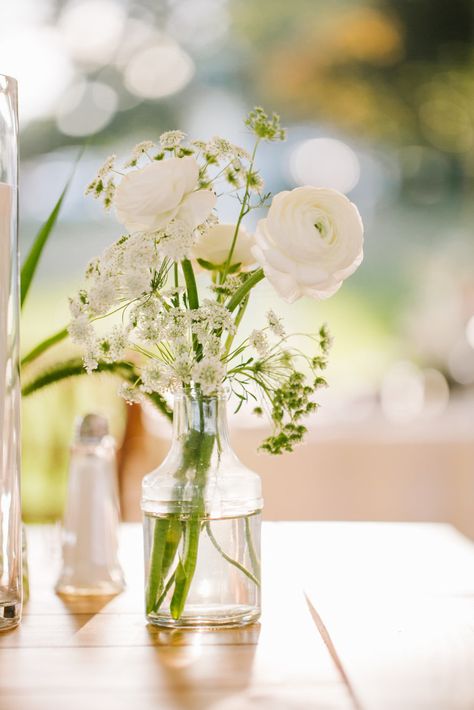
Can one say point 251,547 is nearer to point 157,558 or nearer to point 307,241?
point 157,558

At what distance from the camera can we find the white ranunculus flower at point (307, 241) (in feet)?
2.25

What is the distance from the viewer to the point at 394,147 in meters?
4.65

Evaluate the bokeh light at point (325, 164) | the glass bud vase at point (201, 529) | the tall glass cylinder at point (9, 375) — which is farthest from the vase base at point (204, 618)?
the bokeh light at point (325, 164)

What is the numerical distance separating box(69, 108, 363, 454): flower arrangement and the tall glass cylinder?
0.05 m

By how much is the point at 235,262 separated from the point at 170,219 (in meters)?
0.10

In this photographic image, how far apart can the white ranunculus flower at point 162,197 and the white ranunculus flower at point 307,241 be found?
0.05 m

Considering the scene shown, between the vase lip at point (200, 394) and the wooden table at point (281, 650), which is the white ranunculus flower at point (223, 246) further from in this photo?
the wooden table at point (281, 650)

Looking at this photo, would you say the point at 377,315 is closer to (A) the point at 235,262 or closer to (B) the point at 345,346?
(B) the point at 345,346

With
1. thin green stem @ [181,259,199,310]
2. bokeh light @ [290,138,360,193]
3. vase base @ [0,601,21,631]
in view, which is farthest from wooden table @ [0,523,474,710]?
bokeh light @ [290,138,360,193]

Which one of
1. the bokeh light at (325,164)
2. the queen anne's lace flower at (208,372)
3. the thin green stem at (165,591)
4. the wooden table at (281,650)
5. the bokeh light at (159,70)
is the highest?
the bokeh light at (159,70)

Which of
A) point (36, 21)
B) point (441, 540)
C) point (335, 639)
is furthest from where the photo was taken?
point (36, 21)

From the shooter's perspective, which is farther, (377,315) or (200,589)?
(377,315)

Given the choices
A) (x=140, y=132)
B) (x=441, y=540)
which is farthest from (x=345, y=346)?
(x=441, y=540)

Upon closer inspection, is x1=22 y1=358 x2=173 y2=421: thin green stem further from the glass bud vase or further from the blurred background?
the blurred background
